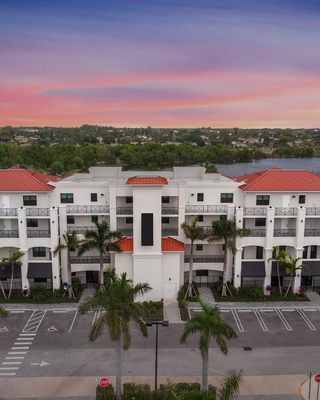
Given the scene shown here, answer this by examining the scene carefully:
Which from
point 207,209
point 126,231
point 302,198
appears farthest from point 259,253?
point 126,231

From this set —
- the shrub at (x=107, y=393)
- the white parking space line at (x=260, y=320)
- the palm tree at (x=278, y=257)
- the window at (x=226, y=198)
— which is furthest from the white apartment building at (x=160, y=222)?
the shrub at (x=107, y=393)

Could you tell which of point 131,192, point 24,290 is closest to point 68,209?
point 131,192

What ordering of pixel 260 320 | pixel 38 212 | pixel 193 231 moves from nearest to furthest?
pixel 260 320, pixel 193 231, pixel 38 212

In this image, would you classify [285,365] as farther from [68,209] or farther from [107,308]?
[68,209]

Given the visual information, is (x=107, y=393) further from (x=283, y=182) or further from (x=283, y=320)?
(x=283, y=182)

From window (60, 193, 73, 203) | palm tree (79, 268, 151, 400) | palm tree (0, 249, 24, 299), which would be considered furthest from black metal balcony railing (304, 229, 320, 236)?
palm tree (0, 249, 24, 299)

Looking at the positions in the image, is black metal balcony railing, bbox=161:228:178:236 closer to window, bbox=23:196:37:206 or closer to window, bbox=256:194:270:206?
window, bbox=256:194:270:206

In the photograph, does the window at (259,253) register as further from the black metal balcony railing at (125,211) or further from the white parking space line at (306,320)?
the black metal balcony railing at (125,211)
